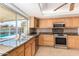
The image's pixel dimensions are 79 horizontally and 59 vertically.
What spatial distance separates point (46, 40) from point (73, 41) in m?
1.58

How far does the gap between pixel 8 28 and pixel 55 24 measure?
365 centimetres

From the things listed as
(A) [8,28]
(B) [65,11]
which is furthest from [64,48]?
(A) [8,28]

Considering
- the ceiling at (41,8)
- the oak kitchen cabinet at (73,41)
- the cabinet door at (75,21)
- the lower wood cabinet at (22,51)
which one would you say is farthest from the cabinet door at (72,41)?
the lower wood cabinet at (22,51)

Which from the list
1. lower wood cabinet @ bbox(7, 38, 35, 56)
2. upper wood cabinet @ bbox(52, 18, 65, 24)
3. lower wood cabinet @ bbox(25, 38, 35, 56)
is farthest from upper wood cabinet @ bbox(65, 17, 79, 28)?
lower wood cabinet @ bbox(7, 38, 35, 56)

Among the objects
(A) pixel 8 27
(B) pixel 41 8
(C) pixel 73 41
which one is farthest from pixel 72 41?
(A) pixel 8 27

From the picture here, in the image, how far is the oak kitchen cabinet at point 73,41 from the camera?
5.82 m

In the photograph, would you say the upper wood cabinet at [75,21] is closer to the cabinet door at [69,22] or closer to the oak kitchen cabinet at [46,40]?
the cabinet door at [69,22]

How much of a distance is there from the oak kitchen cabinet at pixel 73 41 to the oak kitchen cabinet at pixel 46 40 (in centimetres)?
95

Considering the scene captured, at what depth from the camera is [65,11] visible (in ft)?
16.8

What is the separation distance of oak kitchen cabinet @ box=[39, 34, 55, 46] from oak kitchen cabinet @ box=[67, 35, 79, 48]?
0.95 meters

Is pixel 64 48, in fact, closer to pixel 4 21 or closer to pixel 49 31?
pixel 49 31

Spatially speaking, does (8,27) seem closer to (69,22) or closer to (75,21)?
(69,22)

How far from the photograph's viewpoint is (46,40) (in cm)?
641

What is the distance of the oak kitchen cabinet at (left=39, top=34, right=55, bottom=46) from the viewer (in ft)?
20.8
